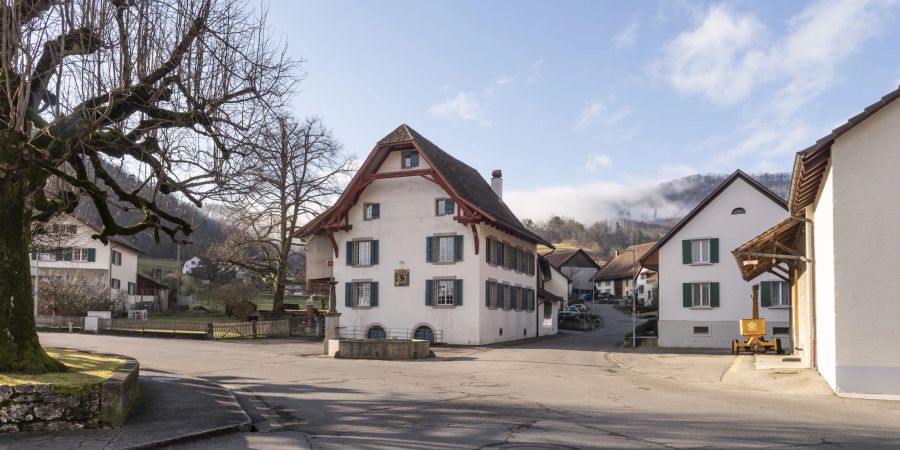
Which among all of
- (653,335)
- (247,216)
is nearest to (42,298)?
(247,216)

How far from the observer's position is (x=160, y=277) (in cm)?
9312

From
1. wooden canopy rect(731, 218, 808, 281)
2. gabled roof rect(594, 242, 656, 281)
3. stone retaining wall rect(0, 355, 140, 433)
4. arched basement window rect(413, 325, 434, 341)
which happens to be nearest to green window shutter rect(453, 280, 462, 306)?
arched basement window rect(413, 325, 434, 341)

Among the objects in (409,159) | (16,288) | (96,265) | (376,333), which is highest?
(409,159)

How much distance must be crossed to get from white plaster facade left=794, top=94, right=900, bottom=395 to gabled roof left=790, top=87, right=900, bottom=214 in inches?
9.2

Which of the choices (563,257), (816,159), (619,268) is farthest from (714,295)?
(563,257)

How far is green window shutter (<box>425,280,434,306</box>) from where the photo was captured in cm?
3753

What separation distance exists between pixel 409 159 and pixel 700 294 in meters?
15.6

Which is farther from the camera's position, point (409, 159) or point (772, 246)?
point (409, 159)

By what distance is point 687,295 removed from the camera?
3572cm

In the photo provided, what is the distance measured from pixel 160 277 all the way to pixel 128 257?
821 inches

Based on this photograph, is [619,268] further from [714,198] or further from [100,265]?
[714,198]

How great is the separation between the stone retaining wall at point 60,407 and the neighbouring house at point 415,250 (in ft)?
87.5

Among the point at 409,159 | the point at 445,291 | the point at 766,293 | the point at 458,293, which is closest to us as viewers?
the point at 766,293

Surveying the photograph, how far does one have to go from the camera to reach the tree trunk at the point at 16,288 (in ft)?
36.3
